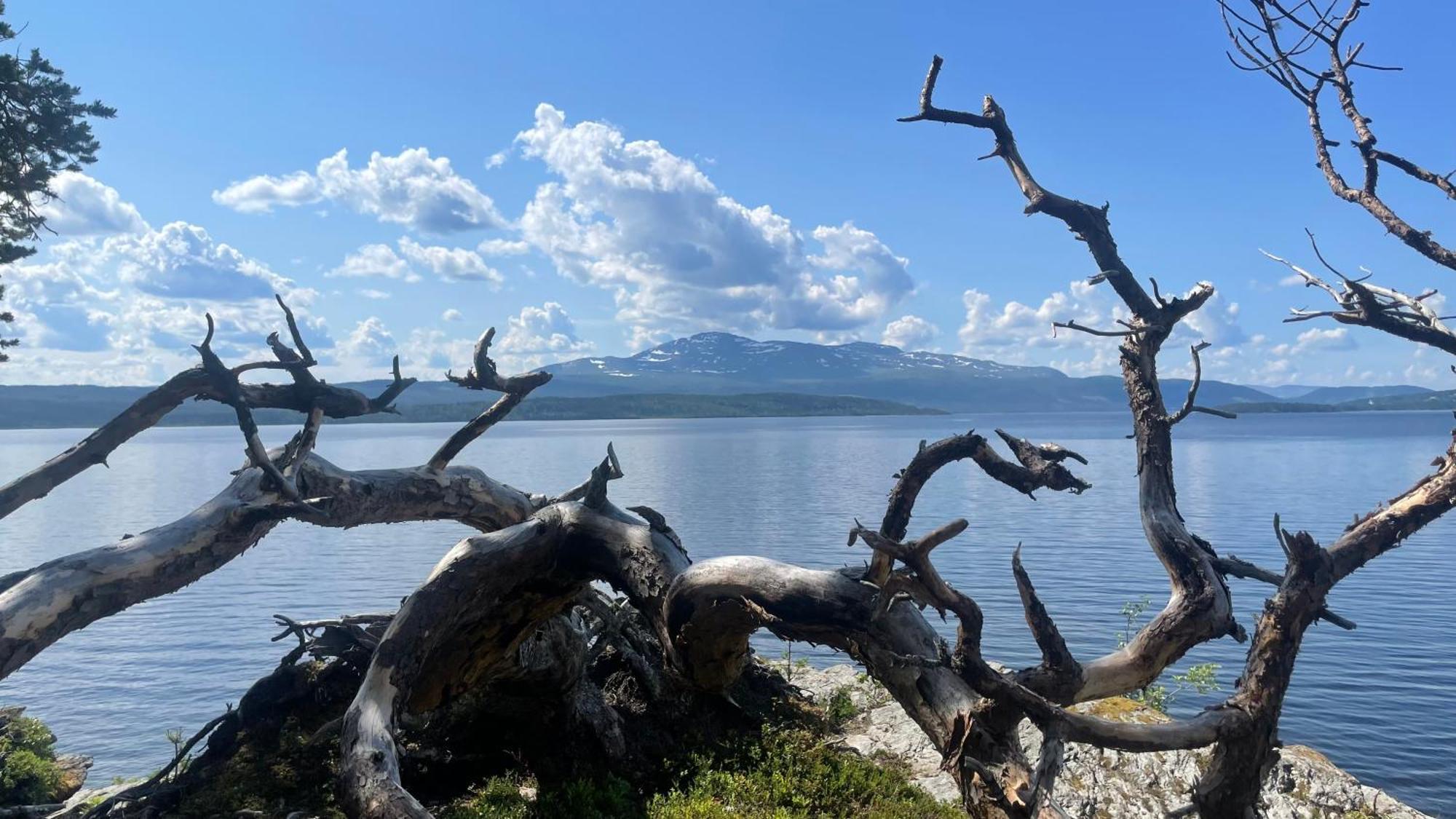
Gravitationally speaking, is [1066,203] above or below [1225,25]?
below

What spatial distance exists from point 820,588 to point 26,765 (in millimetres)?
12682

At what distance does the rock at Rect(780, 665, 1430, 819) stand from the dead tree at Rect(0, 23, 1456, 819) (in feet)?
11.9

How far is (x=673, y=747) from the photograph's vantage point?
12.0 m

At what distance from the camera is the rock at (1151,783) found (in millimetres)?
10938

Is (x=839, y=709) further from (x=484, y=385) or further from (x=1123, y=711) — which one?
(x=484, y=385)

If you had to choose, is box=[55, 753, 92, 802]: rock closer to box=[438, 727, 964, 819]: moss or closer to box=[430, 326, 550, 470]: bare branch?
box=[438, 727, 964, 819]: moss

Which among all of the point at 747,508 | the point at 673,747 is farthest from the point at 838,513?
the point at 673,747

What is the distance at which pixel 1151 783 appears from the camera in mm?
11242

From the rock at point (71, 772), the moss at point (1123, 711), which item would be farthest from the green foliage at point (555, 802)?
the rock at point (71, 772)

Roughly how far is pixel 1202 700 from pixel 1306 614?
603 inches

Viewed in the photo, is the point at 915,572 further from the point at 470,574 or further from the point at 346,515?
the point at 346,515

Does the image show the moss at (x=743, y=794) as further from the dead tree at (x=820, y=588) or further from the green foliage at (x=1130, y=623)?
the green foliage at (x=1130, y=623)

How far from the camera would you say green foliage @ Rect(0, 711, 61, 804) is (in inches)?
508

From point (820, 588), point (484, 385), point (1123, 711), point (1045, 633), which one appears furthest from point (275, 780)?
point (1123, 711)
